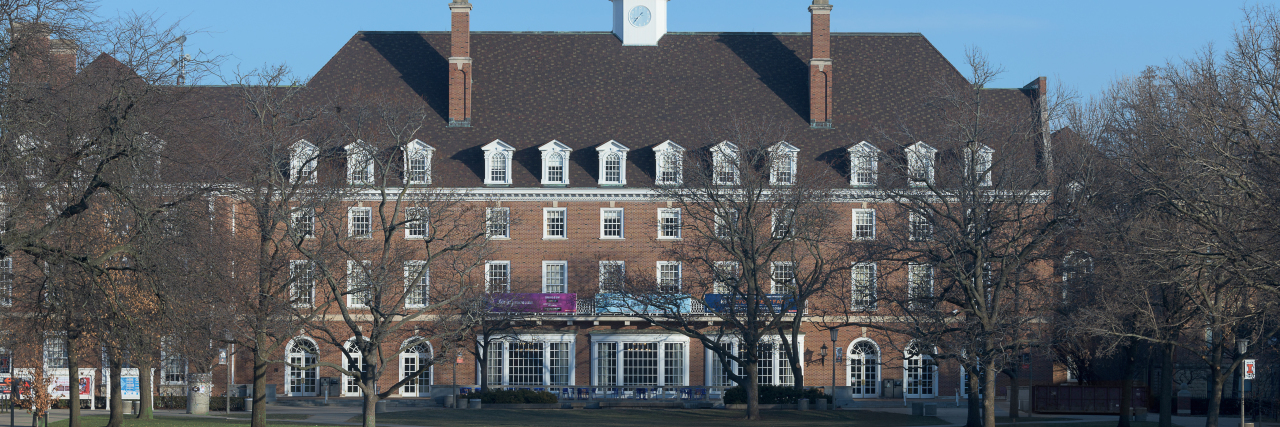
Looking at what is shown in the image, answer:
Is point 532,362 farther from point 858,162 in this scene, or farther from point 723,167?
point 858,162

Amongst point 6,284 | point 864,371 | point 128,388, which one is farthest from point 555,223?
point 6,284

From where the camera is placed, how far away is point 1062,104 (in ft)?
108

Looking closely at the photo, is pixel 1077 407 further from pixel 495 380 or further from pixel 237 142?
pixel 237 142

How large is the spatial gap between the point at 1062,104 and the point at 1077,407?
17.6m

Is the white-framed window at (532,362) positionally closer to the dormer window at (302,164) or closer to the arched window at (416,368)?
the arched window at (416,368)

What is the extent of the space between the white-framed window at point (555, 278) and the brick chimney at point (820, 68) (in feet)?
43.3

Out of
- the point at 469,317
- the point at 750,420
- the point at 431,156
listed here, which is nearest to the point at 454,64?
the point at 431,156

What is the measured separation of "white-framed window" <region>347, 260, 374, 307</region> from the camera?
93.3ft

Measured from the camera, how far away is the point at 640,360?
52500 millimetres

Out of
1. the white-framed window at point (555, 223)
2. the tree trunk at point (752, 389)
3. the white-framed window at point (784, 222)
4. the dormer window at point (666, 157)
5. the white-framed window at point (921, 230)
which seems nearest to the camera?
the white-framed window at point (921, 230)

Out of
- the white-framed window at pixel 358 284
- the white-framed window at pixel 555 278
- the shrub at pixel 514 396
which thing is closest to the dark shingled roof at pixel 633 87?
the white-framed window at pixel 555 278

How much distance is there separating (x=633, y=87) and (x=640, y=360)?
13174 millimetres

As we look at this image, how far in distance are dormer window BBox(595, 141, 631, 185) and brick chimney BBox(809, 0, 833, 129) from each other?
9.00 metres

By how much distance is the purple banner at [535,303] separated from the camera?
47.2m
